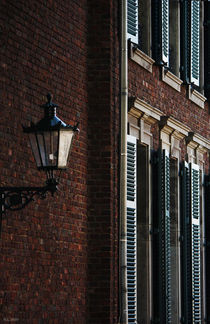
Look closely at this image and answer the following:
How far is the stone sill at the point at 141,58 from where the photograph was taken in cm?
1628

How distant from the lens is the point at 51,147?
10297 mm

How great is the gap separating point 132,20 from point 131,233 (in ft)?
9.86

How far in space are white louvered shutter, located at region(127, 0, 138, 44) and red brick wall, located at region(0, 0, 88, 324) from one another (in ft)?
5.72

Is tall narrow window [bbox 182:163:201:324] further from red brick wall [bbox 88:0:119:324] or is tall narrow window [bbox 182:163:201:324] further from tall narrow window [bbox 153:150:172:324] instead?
red brick wall [bbox 88:0:119:324]

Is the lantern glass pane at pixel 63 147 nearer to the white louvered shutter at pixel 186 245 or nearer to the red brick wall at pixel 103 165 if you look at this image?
the red brick wall at pixel 103 165

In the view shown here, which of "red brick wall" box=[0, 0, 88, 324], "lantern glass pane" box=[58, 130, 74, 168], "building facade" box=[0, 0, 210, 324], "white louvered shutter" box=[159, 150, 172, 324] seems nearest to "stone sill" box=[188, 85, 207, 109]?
"building facade" box=[0, 0, 210, 324]

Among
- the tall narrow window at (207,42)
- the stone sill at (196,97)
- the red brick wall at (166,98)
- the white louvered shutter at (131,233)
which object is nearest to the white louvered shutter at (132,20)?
the red brick wall at (166,98)

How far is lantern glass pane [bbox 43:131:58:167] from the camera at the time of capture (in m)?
10.3

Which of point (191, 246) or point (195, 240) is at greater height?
point (195, 240)

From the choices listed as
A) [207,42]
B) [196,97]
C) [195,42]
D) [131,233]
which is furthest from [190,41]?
[131,233]

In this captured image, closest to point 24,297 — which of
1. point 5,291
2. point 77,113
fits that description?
point 5,291

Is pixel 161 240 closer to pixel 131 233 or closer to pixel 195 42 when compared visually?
pixel 131 233

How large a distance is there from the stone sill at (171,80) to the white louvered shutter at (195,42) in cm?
109

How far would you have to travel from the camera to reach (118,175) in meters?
14.8
